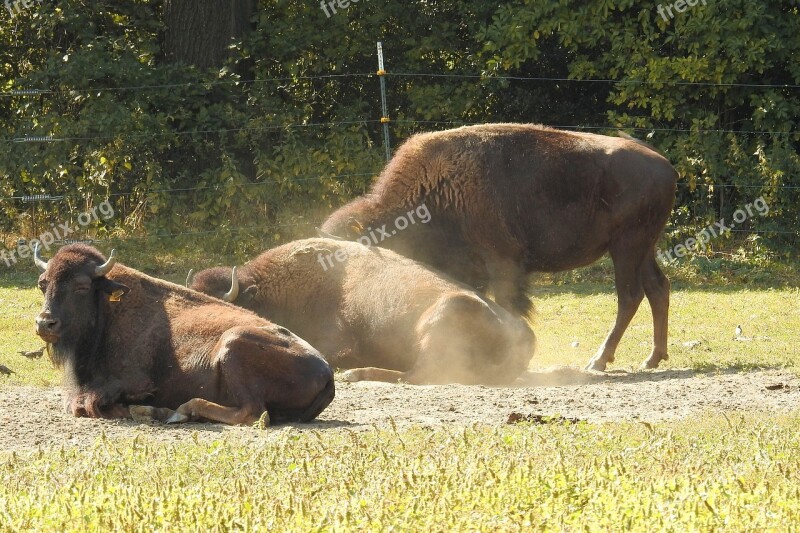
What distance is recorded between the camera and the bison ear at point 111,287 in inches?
360

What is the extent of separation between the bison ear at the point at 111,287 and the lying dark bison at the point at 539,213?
3.62 m

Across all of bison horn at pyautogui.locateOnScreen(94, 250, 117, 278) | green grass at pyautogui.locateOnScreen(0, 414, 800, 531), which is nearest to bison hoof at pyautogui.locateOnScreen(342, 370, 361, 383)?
bison horn at pyautogui.locateOnScreen(94, 250, 117, 278)

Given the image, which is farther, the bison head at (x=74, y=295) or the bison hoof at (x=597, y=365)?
the bison hoof at (x=597, y=365)

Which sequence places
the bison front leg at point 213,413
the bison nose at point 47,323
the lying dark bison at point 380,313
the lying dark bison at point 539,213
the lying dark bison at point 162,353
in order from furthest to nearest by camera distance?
→ the lying dark bison at point 539,213 → the lying dark bison at point 380,313 → the bison nose at point 47,323 → the lying dark bison at point 162,353 → the bison front leg at point 213,413

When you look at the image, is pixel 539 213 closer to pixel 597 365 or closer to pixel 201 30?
pixel 597 365

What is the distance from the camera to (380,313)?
36.8 feet

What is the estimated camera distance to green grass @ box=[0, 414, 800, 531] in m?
5.29

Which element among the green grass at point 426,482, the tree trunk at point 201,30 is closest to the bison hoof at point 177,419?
the green grass at point 426,482

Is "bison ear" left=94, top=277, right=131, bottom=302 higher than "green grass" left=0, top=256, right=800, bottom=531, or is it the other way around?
"bison ear" left=94, top=277, right=131, bottom=302

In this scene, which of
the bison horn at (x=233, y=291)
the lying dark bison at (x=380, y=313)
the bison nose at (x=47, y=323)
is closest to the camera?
the bison nose at (x=47, y=323)

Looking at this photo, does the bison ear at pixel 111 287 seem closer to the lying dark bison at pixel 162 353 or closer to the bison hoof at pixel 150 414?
the lying dark bison at pixel 162 353

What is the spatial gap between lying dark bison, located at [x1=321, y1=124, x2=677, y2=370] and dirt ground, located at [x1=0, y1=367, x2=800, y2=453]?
4.49ft

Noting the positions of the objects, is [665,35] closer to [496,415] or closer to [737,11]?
[737,11]

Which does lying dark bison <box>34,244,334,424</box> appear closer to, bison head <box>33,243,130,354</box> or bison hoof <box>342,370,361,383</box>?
bison head <box>33,243,130,354</box>
